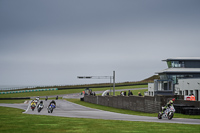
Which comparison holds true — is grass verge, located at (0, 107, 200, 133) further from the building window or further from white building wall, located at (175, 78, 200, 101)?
the building window

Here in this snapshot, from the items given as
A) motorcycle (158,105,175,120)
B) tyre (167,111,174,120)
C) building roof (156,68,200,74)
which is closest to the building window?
building roof (156,68,200,74)

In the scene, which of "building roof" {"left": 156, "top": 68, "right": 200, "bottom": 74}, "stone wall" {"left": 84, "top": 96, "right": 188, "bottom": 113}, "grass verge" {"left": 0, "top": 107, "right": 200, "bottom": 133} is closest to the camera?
"grass verge" {"left": 0, "top": 107, "right": 200, "bottom": 133}

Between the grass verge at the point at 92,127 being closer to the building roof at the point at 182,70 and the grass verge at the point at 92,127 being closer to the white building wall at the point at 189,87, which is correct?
the white building wall at the point at 189,87

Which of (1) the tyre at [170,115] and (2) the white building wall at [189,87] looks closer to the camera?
(1) the tyre at [170,115]

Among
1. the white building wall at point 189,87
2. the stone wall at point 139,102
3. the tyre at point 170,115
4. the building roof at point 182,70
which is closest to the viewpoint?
the tyre at point 170,115

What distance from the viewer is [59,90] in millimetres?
122812

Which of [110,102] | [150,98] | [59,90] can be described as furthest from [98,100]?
[59,90]

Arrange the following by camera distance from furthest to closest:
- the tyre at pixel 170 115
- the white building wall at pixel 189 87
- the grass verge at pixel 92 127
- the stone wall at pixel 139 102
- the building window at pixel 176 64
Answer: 1. the building window at pixel 176 64
2. the white building wall at pixel 189 87
3. the stone wall at pixel 139 102
4. the tyre at pixel 170 115
5. the grass verge at pixel 92 127

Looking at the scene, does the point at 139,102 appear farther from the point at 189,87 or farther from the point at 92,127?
the point at 189,87

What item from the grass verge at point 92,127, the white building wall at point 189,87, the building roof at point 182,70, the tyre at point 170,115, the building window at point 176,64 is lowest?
the grass verge at point 92,127

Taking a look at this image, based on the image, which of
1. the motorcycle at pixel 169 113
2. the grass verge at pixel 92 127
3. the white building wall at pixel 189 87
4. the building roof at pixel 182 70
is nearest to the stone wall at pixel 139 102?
the motorcycle at pixel 169 113

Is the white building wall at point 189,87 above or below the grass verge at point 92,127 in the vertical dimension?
above

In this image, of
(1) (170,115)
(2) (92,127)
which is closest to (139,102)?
(1) (170,115)

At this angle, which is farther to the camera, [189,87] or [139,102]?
[189,87]
